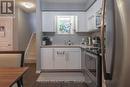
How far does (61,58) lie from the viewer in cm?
665

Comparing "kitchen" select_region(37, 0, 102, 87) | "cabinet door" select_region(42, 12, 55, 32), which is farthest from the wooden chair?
"cabinet door" select_region(42, 12, 55, 32)

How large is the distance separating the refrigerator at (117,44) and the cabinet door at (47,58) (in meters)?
4.81

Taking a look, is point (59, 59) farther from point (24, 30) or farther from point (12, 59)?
point (12, 59)

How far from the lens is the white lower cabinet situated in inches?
261

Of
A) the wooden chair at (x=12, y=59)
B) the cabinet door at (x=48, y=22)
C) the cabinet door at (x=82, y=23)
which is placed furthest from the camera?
the cabinet door at (x=82, y=23)

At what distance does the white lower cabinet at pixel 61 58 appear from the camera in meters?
6.62

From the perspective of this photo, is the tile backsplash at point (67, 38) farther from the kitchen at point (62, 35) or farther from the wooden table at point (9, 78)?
the wooden table at point (9, 78)

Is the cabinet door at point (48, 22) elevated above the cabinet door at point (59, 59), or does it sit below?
above

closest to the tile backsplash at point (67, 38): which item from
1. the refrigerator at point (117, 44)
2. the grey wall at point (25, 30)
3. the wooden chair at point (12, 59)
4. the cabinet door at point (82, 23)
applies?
the cabinet door at point (82, 23)

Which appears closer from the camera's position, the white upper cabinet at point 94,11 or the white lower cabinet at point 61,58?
the white upper cabinet at point 94,11

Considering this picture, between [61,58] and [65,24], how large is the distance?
4.43ft

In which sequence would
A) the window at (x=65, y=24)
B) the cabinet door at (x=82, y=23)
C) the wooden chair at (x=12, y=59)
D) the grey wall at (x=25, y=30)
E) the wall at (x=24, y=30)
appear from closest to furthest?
the wooden chair at (x=12, y=59)
the cabinet door at (x=82, y=23)
the window at (x=65, y=24)
the wall at (x=24, y=30)
the grey wall at (x=25, y=30)

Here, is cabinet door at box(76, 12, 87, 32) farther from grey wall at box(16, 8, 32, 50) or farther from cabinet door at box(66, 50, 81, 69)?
grey wall at box(16, 8, 32, 50)

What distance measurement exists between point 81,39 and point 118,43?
230 inches
